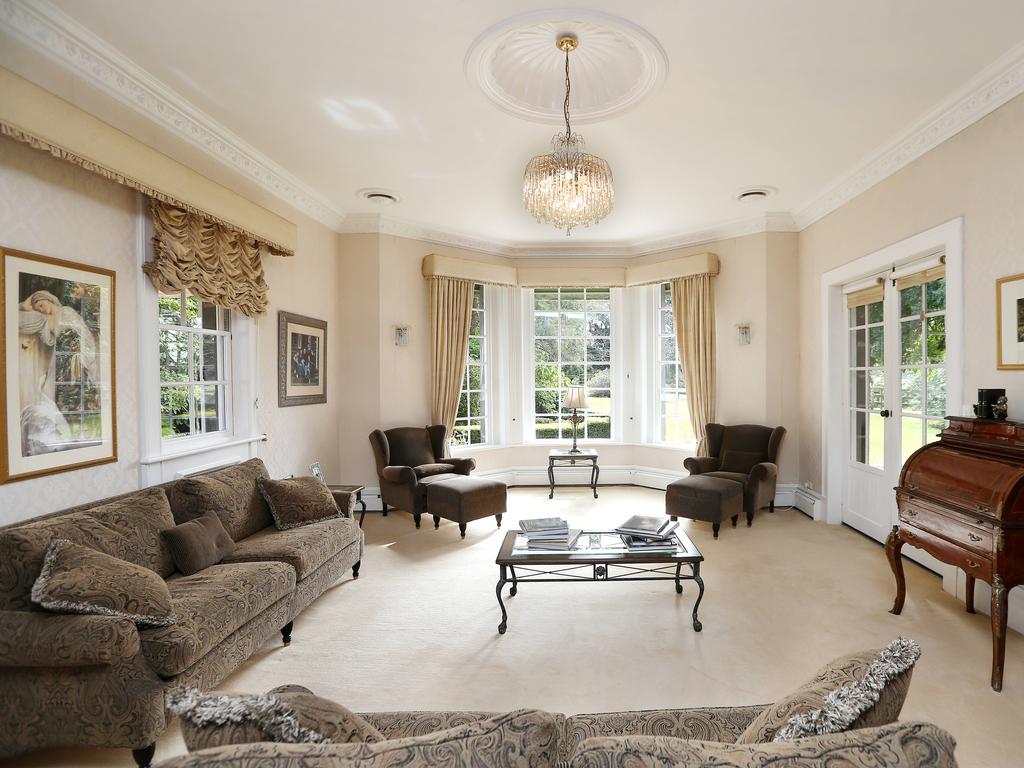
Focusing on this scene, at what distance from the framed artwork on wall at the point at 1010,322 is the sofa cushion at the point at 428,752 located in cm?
346

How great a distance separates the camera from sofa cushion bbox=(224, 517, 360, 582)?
3.09m

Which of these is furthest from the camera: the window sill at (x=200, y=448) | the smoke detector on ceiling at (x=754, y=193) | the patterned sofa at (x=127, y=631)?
the smoke detector on ceiling at (x=754, y=193)

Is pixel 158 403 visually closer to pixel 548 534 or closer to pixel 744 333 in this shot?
pixel 548 534

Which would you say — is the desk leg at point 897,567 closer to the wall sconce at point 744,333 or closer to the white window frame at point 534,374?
the wall sconce at point 744,333

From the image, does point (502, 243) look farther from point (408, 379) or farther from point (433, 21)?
point (433, 21)

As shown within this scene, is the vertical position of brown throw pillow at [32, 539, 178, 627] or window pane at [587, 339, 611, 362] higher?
window pane at [587, 339, 611, 362]

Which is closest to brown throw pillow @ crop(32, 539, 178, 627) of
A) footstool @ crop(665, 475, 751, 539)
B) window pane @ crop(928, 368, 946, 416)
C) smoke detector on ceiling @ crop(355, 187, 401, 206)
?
smoke detector on ceiling @ crop(355, 187, 401, 206)

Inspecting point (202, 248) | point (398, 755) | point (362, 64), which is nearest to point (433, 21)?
point (362, 64)

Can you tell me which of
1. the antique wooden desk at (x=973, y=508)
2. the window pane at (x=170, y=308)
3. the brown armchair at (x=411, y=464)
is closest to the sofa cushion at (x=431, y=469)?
the brown armchair at (x=411, y=464)

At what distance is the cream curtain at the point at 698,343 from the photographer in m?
6.09

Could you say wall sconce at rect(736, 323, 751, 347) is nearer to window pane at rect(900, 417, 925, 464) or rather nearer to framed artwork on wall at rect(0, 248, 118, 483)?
window pane at rect(900, 417, 925, 464)

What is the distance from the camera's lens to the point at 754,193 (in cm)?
503

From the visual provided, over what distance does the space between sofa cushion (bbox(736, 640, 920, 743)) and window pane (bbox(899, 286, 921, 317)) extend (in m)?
3.71

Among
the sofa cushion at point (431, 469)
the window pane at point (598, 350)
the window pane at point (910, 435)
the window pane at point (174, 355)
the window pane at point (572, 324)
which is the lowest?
the sofa cushion at point (431, 469)
